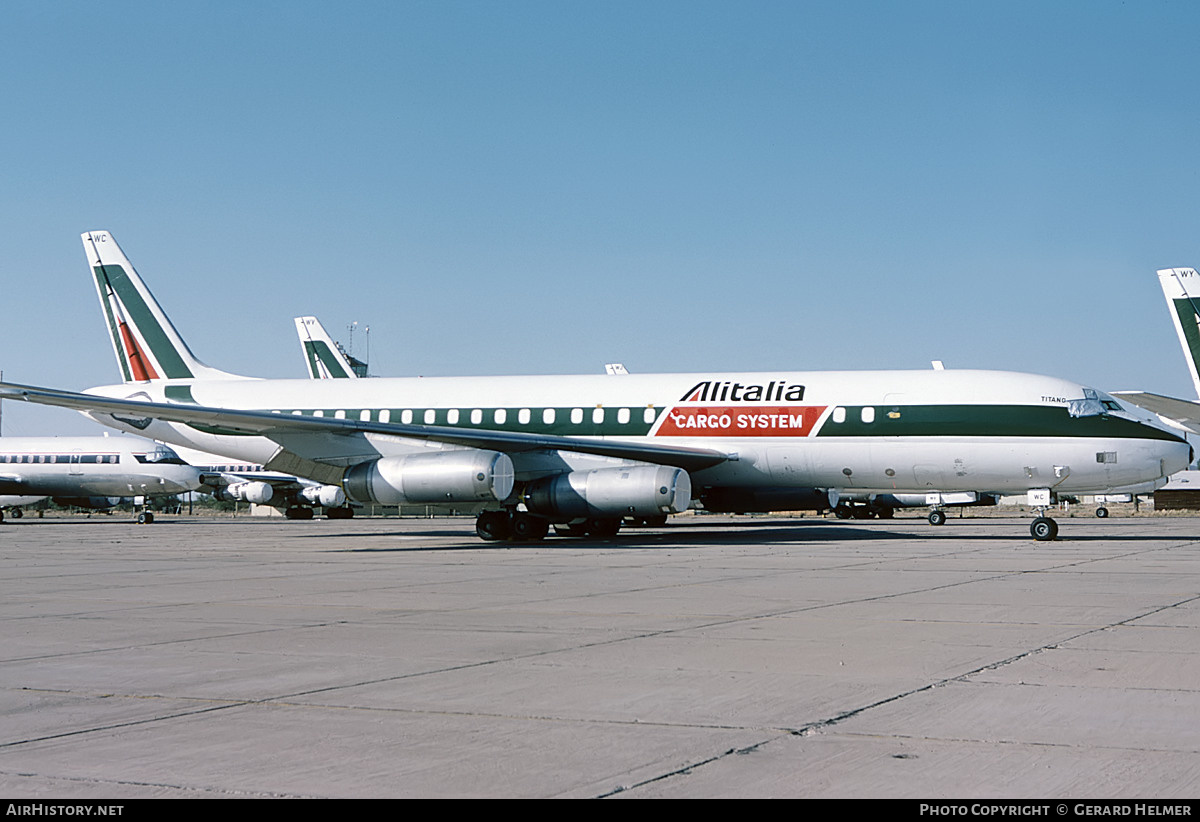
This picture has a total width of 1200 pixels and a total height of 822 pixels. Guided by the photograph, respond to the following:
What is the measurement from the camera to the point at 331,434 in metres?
26.2

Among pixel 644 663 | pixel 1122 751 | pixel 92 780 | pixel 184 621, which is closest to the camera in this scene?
pixel 92 780

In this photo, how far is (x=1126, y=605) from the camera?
1146 centimetres

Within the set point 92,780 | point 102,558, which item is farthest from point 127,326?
point 92,780

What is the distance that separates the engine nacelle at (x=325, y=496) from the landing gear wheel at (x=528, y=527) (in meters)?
25.9

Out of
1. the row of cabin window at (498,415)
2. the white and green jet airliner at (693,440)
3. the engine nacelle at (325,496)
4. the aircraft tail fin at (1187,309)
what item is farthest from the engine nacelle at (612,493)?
the engine nacelle at (325,496)

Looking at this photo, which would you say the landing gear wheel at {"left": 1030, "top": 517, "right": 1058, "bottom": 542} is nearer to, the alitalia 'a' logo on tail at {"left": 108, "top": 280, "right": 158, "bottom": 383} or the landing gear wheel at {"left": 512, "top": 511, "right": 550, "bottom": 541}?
the landing gear wheel at {"left": 512, "top": 511, "right": 550, "bottom": 541}

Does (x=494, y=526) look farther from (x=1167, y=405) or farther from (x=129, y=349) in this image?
(x=1167, y=405)

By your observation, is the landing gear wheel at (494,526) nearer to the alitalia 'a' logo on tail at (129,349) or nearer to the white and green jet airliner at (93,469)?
the alitalia 'a' logo on tail at (129,349)

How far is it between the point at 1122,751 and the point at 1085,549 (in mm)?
17069

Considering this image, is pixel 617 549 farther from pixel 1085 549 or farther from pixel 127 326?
pixel 127 326

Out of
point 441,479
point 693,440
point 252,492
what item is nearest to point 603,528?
point 693,440

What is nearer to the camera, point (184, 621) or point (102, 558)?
point (184, 621)

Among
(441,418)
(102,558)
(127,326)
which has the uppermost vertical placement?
(127,326)

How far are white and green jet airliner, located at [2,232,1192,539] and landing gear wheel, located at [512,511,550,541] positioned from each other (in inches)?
1.2
